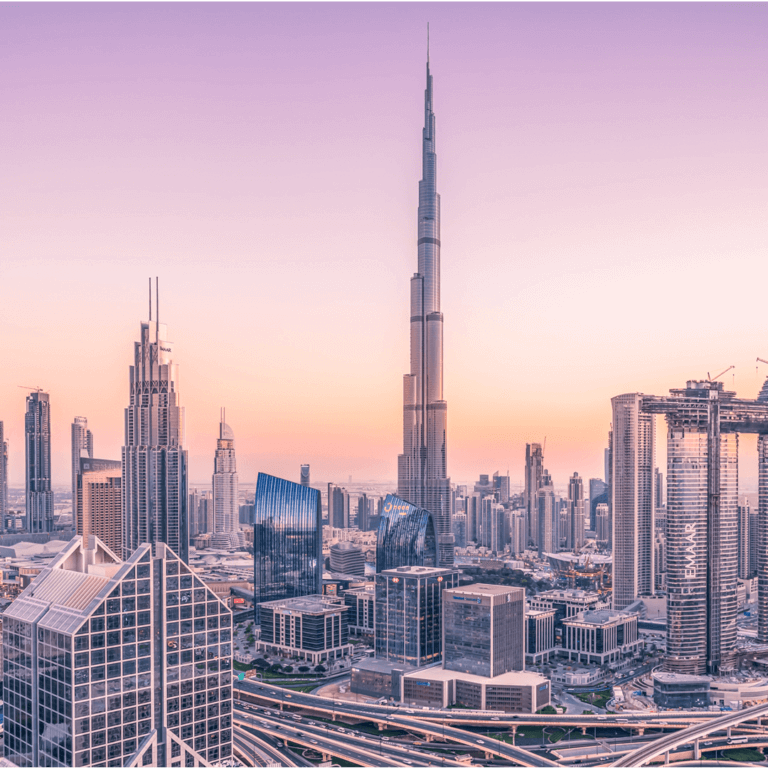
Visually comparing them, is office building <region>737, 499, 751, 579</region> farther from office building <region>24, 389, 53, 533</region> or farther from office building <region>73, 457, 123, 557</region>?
office building <region>24, 389, 53, 533</region>

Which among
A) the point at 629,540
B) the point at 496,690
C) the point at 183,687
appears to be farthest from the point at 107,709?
the point at 629,540

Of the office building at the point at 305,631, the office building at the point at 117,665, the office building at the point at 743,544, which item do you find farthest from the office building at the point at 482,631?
the office building at the point at 743,544

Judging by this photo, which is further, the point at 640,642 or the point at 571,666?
the point at 640,642

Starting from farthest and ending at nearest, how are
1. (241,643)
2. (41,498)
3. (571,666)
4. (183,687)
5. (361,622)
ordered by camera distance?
(41,498) < (361,622) < (241,643) < (571,666) < (183,687)

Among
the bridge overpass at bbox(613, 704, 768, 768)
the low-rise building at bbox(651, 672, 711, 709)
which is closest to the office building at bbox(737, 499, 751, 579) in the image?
the low-rise building at bbox(651, 672, 711, 709)

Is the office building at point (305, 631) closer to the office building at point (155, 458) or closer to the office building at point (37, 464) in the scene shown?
the office building at point (155, 458)

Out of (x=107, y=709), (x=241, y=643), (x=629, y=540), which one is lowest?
(x=241, y=643)

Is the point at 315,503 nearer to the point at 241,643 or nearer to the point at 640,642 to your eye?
the point at 241,643

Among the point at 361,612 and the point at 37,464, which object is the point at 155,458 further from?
the point at 37,464
